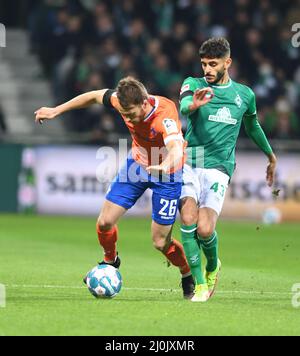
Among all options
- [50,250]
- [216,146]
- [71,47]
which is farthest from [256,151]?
[216,146]

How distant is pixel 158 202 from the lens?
375 inches

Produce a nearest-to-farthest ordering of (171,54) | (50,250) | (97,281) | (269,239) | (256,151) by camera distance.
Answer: (97,281) → (50,250) → (269,239) → (256,151) → (171,54)

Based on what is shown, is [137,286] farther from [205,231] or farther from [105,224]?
[205,231]

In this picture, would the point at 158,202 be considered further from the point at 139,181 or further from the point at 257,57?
the point at 257,57

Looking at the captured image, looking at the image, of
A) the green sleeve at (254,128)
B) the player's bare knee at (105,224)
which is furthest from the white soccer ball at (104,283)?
the green sleeve at (254,128)

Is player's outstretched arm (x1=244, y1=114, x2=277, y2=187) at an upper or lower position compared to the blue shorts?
upper

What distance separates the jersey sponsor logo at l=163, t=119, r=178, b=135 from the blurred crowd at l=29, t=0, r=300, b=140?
11.1 metres

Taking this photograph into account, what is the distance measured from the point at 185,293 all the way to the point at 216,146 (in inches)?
51.3

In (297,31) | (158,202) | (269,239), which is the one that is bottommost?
(269,239)

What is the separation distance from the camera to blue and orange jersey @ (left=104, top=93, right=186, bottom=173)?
29.9 ft

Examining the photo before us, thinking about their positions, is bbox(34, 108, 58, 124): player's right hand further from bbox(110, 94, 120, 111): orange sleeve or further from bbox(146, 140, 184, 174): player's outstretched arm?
bbox(146, 140, 184, 174): player's outstretched arm

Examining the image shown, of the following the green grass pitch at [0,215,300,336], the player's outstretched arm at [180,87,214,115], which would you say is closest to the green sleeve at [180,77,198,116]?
the player's outstretched arm at [180,87,214,115]
